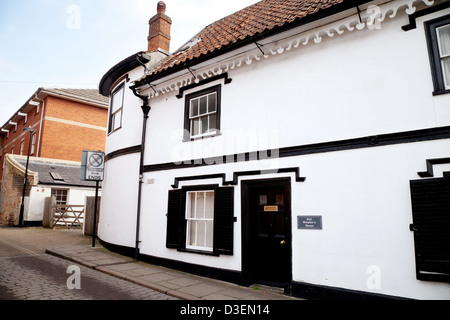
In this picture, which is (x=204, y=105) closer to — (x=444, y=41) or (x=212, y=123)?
(x=212, y=123)

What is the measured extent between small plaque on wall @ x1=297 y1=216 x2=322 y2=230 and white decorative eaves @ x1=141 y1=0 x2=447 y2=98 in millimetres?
3789

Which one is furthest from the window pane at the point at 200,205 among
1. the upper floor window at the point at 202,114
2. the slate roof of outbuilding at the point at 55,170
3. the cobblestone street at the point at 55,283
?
the slate roof of outbuilding at the point at 55,170

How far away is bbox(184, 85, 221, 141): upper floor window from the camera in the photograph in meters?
7.91

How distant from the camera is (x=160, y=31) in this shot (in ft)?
42.0

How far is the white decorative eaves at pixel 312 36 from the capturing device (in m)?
5.27

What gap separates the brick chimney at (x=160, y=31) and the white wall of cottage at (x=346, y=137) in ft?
21.9

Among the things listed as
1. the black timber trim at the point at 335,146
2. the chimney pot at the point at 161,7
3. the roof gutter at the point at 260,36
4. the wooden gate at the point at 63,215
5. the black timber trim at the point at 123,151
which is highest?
the chimney pot at the point at 161,7

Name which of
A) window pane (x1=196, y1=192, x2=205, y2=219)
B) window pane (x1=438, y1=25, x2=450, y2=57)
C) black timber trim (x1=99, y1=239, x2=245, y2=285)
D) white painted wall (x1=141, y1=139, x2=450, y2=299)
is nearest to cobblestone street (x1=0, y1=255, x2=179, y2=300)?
black timber trim (x1=99, y1=239, x2=245, y2=285)

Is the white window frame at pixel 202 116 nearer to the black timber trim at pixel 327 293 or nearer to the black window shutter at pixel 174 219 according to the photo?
the black window shutter at pixel 174 219

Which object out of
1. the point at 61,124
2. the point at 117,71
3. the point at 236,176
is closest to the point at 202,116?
the point at 236,176

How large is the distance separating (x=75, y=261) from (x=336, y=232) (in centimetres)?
747

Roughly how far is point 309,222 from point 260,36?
4345mm

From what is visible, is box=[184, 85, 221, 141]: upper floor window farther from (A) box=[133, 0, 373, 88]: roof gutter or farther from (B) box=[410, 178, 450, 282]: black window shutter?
(B) box=[410, 178, 450, 282]: black window shutter
